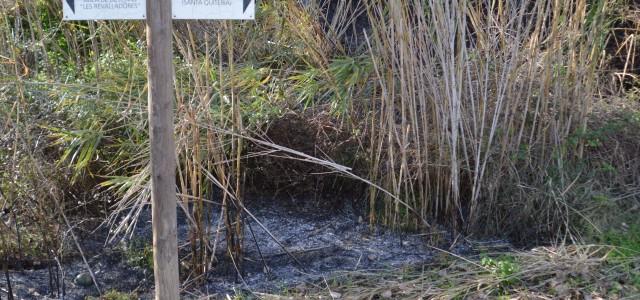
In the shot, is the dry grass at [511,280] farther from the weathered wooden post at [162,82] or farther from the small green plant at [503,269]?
the weathered wooden post at [162,82]

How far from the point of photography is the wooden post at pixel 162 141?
3.50 meters

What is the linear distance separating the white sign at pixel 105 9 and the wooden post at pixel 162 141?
15 centimetres

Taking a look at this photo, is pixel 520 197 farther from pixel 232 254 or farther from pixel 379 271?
pixel 232 254

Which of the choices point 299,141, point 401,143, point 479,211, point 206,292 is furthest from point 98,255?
point 479,211

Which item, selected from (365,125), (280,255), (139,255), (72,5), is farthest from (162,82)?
(365,125)

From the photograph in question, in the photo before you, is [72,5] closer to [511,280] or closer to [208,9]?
[208,9]

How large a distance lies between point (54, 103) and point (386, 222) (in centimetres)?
227

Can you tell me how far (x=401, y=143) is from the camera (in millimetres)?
5457

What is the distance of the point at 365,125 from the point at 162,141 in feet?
7.71

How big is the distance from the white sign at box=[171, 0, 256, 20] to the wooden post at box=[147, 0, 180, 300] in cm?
21

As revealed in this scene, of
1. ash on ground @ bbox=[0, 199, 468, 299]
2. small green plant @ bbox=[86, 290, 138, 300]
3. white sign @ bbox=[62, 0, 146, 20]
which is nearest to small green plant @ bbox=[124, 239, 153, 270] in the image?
ash on ground @ bbox=[0, 199, 468, 299]

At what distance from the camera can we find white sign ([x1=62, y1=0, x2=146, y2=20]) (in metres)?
3.65

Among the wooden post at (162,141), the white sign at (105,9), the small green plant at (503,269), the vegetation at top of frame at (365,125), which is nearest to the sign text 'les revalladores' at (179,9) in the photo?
the white sign at (105,9)

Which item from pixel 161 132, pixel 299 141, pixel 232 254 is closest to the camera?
A: pixel 161 132
